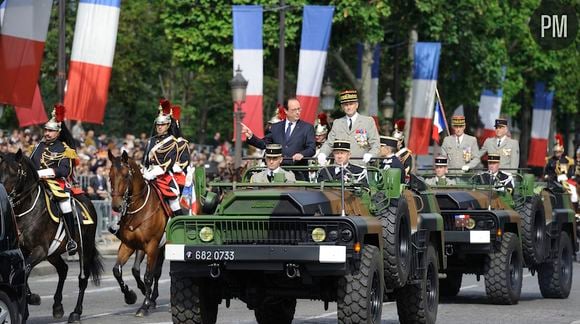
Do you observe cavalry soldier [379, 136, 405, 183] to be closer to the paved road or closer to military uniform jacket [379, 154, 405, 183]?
military uniform jacket [379, 154, 405, 183]

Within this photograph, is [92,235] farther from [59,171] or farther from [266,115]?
[266,115]

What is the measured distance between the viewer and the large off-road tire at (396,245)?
48.1 feet

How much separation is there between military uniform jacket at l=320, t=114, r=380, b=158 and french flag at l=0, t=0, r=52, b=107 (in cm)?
1079

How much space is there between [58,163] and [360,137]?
3.78 m

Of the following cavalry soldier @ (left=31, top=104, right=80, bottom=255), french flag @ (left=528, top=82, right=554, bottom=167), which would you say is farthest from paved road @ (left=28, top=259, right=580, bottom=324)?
french flag @ (left=528, top=82, right=554, bottom=167)

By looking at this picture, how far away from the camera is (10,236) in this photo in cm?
1307

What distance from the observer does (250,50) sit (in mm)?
37125

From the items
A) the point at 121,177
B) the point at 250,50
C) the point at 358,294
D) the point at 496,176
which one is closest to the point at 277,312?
the point at 358,294

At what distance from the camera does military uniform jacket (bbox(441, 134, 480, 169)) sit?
2231 cm

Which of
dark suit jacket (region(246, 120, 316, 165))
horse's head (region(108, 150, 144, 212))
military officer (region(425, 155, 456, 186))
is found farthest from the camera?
military officer (region(425, 155, 456, 186))

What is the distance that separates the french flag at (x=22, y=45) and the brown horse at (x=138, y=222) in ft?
Result: 25.0

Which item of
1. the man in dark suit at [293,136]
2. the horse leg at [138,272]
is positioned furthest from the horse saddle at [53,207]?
the man in dark suit at [293,136]

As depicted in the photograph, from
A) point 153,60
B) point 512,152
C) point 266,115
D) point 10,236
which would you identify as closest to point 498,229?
point 512,152

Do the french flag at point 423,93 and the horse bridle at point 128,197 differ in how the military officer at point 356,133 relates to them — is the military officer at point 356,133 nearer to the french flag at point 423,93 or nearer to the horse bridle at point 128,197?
the horse bridle at point 128,197
